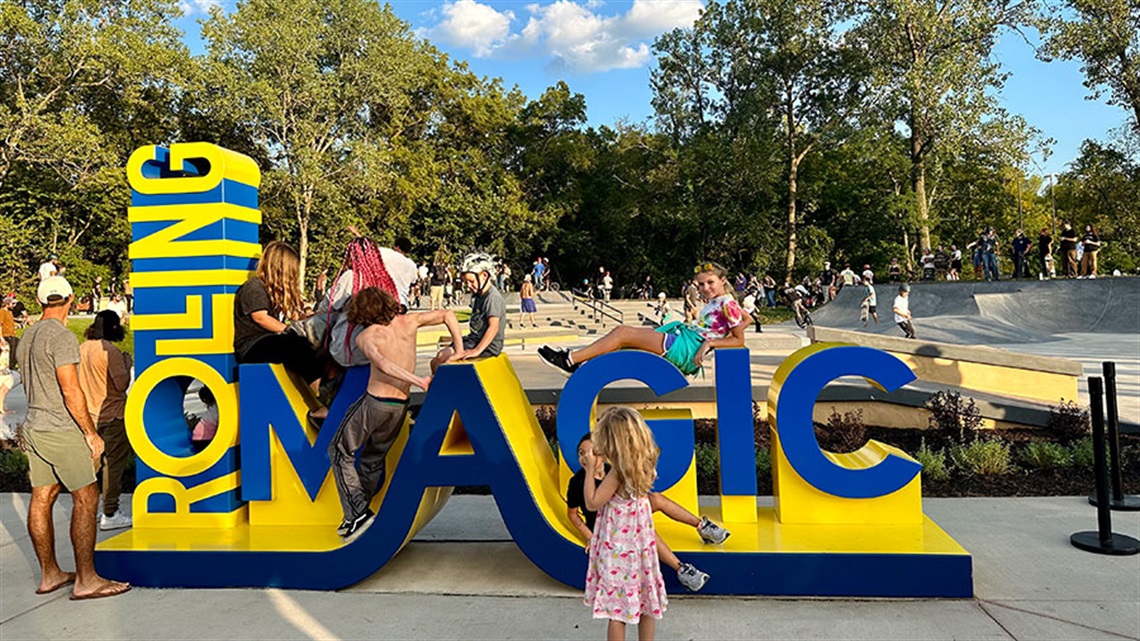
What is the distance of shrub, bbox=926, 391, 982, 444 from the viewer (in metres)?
7.64

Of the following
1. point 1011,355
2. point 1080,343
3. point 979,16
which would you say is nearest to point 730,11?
point 979,16

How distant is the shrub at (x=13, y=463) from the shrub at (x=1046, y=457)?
412 inches

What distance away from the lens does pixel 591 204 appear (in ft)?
146

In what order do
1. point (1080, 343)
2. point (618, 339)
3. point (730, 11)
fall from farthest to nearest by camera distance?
point (730, 11) < point (1080, 343) < point (618, 339)

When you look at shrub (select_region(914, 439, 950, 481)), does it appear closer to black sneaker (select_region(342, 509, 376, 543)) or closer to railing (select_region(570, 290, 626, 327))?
black sneaker (select_region(342, 509, 376, 543))

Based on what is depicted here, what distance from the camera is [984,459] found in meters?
6.73

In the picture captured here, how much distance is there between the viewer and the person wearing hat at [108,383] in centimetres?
568

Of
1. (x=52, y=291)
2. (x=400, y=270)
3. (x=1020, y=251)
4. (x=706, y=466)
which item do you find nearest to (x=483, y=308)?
(x=400, y=270)

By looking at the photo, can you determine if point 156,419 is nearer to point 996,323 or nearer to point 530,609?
point 530,609

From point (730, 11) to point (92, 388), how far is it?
121ft

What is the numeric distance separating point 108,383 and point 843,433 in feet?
22.8

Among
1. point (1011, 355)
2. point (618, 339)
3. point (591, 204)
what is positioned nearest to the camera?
point (618, 339)

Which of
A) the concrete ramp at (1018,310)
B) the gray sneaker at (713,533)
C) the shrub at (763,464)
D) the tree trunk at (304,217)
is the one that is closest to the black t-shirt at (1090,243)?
the concrete ramp at (1018,310)

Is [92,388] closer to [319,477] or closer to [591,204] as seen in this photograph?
[319,477]
